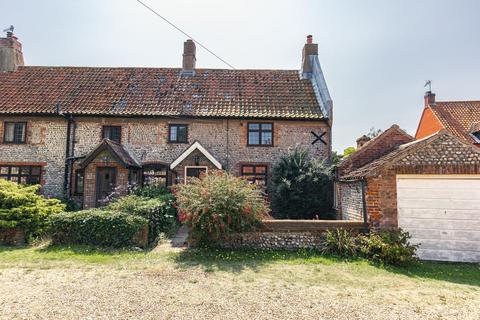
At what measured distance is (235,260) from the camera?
793 cm

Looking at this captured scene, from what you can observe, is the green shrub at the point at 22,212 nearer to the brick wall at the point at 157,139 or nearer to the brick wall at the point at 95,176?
the brick wall at the point at 95,176

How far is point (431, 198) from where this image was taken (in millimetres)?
8703

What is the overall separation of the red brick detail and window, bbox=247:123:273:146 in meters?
16.6

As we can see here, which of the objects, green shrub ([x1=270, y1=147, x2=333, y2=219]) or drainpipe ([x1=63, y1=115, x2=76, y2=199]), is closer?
green shrub ([x1=270, y1=147, x2=333, y2=219])

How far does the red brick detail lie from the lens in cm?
2283

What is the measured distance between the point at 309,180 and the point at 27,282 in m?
10.8

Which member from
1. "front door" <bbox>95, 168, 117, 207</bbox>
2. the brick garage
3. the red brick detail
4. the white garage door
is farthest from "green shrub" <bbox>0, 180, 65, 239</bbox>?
the red brick detail

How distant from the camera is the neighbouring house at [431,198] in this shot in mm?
8477

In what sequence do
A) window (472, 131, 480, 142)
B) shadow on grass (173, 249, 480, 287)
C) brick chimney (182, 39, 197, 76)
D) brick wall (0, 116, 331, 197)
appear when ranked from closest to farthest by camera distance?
shadow on grass (173, 249, 480, 287), brick wall (0, 116, 331, 197), brick chimney (182, 39, 197, 76), window (472, 131, 480, 142)

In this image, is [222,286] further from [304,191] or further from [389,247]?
[304,191]

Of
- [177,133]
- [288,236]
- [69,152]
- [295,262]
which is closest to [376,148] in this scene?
[288,236]

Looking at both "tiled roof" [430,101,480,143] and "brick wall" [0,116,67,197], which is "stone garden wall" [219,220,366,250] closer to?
"brick wall" [0,116,67,197]

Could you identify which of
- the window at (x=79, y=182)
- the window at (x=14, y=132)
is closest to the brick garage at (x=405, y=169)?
the window at (x=79, y=182)

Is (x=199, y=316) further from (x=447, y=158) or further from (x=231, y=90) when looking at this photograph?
(x=231, y=90)
